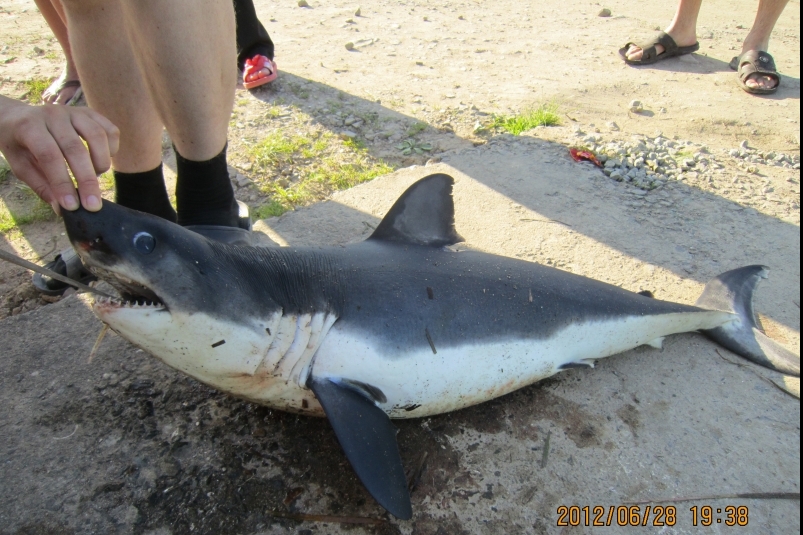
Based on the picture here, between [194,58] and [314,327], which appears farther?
[194,58]

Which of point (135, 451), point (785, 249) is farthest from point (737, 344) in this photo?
point (135, 451)

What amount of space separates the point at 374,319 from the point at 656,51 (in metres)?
4.78

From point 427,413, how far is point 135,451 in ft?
3.25

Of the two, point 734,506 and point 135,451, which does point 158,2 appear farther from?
point 734,506

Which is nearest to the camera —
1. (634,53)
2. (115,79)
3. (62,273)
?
(115,79)

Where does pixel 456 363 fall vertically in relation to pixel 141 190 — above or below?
below

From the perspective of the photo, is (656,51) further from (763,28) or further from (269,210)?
(269,210)

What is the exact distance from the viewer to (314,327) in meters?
1.80

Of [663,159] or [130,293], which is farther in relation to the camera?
[663,159]

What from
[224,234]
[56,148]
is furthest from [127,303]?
[224,234]
